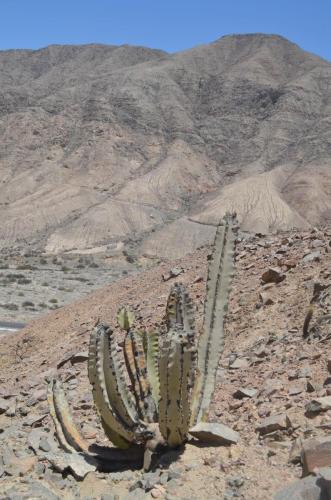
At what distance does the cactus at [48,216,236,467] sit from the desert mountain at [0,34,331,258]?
45262 millimetres

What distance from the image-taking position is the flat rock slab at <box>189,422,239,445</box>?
4.47 m

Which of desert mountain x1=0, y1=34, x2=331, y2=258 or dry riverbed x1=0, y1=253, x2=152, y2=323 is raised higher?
A: desert mountain x1=0, y1=34, x2=331, y2=258

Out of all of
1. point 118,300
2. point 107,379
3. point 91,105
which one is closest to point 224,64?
point 91,105

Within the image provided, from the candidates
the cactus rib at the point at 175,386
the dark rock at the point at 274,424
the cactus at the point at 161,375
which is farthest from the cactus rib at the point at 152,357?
the dark rock at the point at 274,424

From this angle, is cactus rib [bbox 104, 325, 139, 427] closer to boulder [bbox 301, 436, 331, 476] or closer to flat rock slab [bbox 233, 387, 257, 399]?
flat rock slab [bbox 233, 387, 257, 399]

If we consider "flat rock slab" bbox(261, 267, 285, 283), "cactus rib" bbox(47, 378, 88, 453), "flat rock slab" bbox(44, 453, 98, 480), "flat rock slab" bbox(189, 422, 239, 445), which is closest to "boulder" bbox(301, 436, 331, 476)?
"flat rock slab" bbox(189, 422, 239, 445)

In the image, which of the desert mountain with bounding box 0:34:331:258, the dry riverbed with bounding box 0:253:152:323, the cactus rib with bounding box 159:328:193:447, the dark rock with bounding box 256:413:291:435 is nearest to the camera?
the cactus rib with bounding box 159:328:193:447

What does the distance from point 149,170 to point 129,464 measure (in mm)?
67947

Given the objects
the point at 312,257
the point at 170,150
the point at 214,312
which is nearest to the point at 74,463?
the point at 214,312

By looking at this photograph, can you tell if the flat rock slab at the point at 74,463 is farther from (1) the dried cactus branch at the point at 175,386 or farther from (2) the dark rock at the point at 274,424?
(2) the dark rock at the point at 274,424

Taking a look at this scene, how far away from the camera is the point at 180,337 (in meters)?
4.21

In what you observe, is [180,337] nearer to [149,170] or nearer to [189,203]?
[189,203]

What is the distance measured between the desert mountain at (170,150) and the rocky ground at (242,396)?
4181 cm

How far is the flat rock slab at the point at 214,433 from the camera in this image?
447 cm
